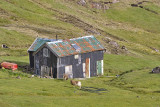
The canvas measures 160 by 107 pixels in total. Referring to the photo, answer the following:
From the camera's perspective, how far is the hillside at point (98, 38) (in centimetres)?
5381

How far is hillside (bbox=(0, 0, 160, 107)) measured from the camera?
5381 cm

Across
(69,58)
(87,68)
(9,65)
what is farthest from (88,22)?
(9,65)

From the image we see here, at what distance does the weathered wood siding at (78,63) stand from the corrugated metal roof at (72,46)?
3.00ft

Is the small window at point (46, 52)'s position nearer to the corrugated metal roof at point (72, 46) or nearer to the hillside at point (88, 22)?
the corrugated metal roof at point (72, 46)

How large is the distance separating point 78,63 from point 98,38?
4575cm

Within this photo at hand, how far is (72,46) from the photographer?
7738 centimetres

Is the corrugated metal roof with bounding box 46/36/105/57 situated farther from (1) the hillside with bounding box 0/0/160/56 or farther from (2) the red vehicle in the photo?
(1) the hillside with bounding box 0/0/160/56

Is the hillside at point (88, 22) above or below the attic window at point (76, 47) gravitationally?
above

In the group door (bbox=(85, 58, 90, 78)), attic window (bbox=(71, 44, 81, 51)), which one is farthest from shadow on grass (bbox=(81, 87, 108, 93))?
door (bbox=(85, 58, 90, 78))

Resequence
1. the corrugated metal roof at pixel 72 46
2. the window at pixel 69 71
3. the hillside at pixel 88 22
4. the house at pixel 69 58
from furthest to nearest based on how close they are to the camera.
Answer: the hillside at pixel 88 22 < the window at pixel 69 71 < the corrugated metal roof at pixel 72 46 < the house at pixel 69 58

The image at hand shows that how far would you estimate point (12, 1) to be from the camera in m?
142

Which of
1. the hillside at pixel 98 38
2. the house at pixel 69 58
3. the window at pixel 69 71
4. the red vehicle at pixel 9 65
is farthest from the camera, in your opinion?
the window at pixel 69 71

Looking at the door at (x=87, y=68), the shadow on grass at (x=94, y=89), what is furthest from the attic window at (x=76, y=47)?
the shadow on grass at (x=94, y=89)

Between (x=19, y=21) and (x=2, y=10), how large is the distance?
9398 mm
